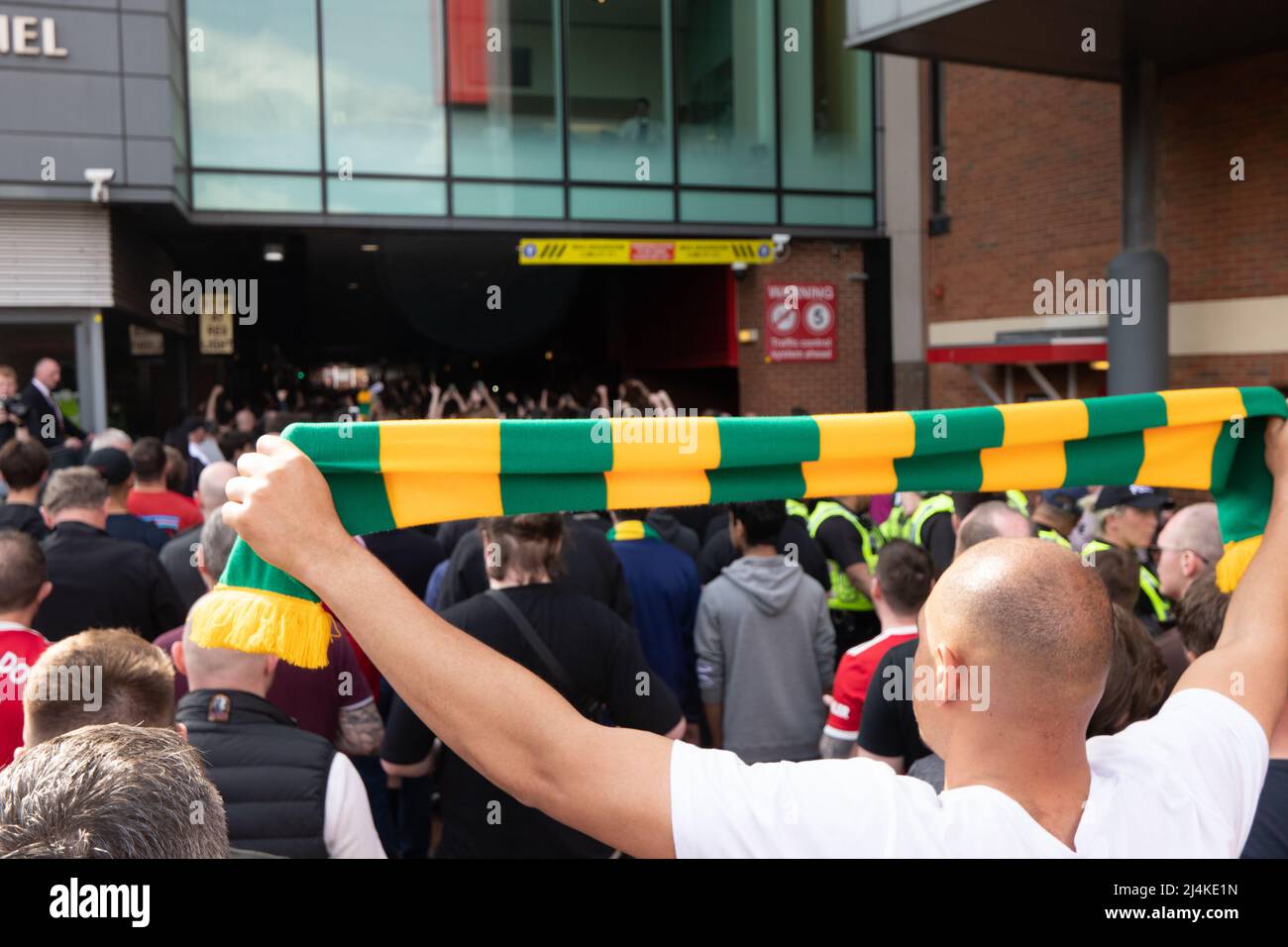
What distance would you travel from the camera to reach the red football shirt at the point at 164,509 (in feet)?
19.3

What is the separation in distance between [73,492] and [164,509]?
162 cm

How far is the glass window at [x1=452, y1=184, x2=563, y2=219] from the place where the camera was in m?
14.7

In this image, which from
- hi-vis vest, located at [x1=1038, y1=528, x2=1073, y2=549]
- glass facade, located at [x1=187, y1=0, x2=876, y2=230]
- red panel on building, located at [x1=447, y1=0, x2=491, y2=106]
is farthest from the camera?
red panel on building, located at [x1=447, y1=0, x2=491, y2=106]

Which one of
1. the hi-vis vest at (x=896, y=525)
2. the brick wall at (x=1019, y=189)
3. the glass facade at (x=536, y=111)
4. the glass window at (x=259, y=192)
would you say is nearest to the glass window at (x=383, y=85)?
the glass facade at (x=536, y=111)

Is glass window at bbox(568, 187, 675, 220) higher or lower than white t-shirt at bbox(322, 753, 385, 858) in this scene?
higher

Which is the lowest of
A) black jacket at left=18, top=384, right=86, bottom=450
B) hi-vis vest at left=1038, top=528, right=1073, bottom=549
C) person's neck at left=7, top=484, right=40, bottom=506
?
hi-vis vest at left=1038, top=528, right=1073, bottom=549

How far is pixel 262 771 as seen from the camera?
249 centimetres

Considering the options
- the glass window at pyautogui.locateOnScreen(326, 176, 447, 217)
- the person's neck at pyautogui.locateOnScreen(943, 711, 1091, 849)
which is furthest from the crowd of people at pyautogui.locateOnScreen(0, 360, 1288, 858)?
the glass window at pyautogui.locateOnScreen(326, 176, 447, 217)

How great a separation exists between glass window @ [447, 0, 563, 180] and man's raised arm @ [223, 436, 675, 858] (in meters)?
13.9

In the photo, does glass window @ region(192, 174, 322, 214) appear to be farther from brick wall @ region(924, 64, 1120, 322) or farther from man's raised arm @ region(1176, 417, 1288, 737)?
man's raised arm @ region(1176, 417, 1288, 737)

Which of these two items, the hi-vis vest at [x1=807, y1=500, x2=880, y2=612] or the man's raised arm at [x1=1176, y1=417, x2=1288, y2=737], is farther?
the hi-vis vest at [x1=807, y1=500, x2=880, y2=612]

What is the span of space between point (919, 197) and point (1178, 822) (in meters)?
15.9

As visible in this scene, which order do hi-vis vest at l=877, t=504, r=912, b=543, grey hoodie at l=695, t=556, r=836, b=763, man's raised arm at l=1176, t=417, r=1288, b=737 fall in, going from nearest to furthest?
man's raised arm at l=1176, t=417, r=1288, b=737 → grey hoodie at l=695, t=556, r=836, b=763 → hi-vis vest at l=877, t=504, r=912, b=543

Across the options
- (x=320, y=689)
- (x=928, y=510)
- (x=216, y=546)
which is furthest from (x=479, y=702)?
(x=928, y=510)
